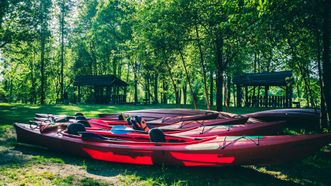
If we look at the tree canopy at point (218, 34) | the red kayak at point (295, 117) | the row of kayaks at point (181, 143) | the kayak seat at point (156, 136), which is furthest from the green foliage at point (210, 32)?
the kayak seat at point (156, 136)

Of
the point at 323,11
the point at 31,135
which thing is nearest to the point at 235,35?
the point at 323,11

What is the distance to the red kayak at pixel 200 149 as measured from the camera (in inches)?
216

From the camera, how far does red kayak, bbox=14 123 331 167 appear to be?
5.48 meters

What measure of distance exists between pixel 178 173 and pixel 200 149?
0.95m

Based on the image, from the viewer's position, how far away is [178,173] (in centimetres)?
641

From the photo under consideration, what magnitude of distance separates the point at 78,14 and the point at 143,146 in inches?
1429

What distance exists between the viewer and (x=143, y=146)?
261 inches

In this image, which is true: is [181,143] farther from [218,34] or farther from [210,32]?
[210,32]

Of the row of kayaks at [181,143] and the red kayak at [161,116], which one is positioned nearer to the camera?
the row of kayaks at [181,143]

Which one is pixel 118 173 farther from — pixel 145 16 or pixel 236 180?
pixel 145 16

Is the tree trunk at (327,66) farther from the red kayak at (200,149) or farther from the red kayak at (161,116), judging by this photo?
the red kayak at (161,116)

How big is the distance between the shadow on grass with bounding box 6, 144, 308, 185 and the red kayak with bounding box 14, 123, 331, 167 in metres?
0.22

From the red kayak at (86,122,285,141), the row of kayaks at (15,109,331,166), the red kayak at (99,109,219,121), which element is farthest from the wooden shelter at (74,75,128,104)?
the red kayak at (86,122,285,141)

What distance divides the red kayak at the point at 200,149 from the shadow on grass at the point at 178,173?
221 millimetres
